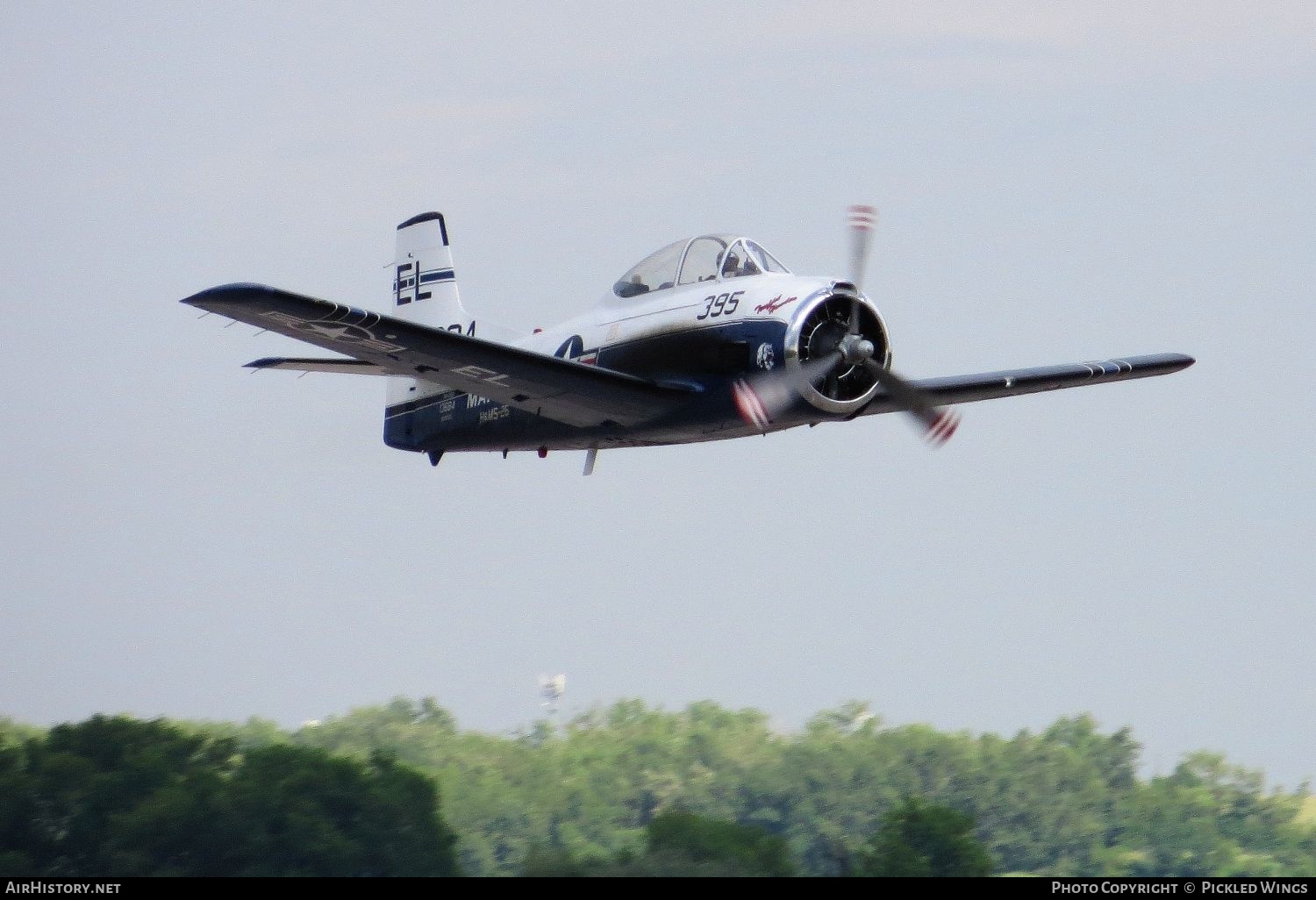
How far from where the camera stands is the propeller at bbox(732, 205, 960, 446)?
20.1 meters

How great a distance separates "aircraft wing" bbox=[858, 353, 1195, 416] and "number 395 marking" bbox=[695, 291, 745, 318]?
7.86 feet

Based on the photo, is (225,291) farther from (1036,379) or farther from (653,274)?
(1036,379)

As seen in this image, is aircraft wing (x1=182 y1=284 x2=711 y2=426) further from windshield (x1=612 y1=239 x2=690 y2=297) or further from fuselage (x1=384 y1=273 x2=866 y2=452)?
windshield (x1=612 y1=239 x2=690 y2=297)

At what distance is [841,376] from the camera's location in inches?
801

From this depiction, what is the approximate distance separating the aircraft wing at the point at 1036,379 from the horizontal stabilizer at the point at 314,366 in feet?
26.0

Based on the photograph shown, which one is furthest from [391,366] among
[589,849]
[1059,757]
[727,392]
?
[1059,757]

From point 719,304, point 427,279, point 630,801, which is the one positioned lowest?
point 630,801

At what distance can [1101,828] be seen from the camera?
257 feet

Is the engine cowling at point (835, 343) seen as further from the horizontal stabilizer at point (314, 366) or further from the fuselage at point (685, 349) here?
the horizontal stabilizer at point (314, 366)

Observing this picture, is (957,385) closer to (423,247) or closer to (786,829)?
(423,247)

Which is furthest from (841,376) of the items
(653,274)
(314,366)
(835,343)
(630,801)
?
(630,801)

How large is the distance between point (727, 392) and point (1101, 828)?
6399 cm

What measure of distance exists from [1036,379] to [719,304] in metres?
5.96

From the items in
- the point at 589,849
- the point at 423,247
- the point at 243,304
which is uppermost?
the point at 423,247
